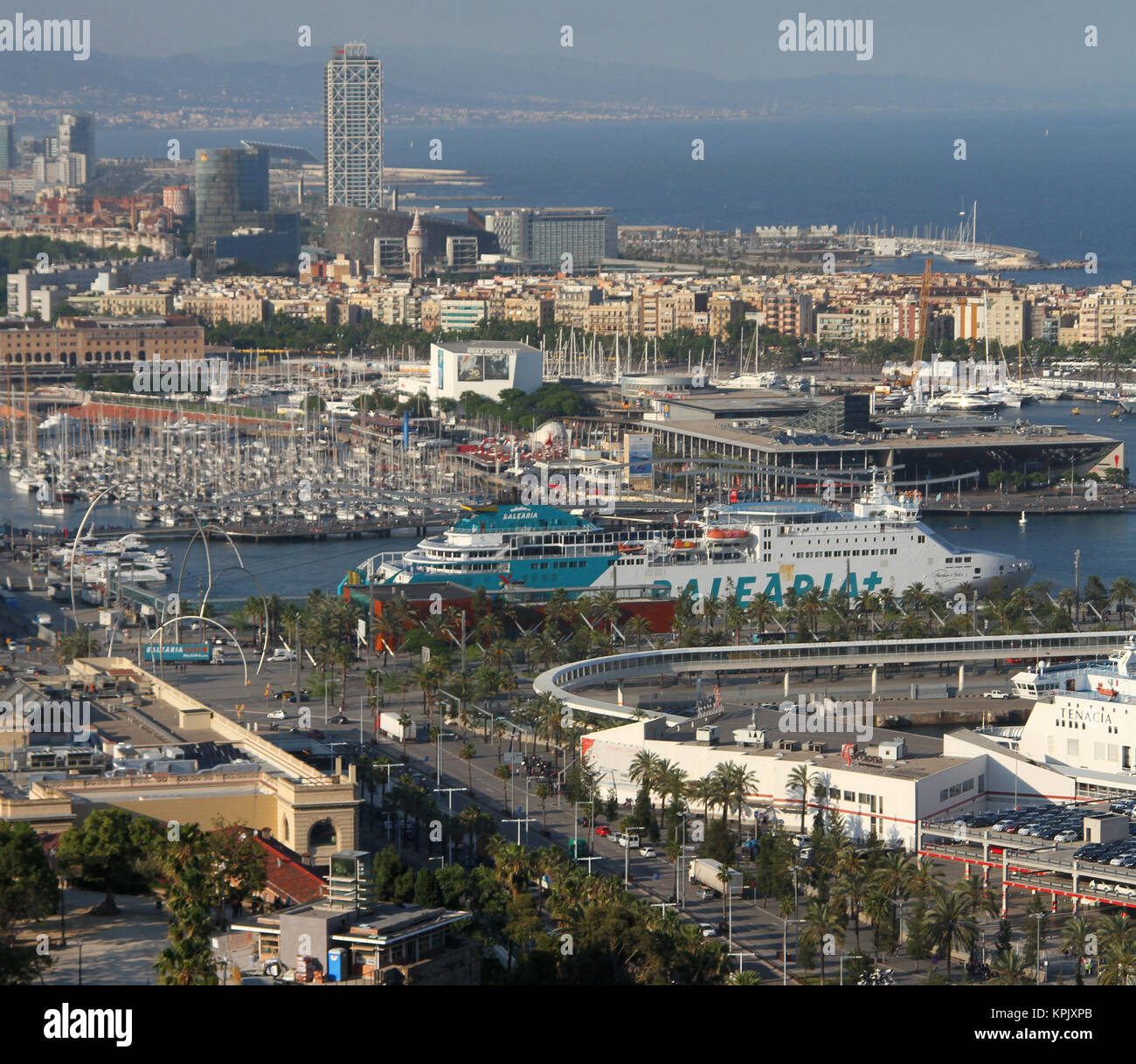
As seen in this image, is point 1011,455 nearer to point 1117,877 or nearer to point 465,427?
point 465,427

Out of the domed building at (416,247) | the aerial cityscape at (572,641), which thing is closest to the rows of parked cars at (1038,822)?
the aerial cityscape at (572,641)

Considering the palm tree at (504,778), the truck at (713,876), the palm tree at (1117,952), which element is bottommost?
the truck at (713,876)

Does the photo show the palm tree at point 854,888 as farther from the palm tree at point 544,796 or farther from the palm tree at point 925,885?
the palm tree at point 544,796

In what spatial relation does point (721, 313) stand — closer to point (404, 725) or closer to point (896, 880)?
point (404, 725)

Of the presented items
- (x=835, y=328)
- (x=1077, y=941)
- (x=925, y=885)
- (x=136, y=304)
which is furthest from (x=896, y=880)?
(x=136, y=304)
